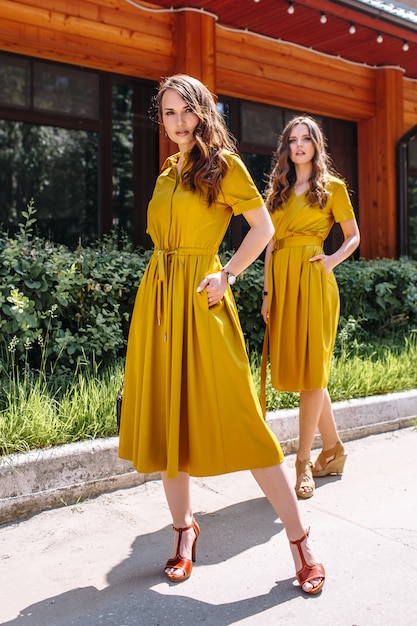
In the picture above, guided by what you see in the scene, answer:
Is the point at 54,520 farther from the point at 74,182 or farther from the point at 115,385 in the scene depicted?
the point at 74,182

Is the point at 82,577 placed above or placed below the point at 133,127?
below

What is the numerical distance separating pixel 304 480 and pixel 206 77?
5.02 metres

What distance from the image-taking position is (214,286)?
8.56 feet

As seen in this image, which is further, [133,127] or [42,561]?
[133,127]

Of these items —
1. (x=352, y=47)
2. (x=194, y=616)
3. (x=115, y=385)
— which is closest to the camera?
(x=194, y=616)

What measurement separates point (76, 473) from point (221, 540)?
3.06 ft

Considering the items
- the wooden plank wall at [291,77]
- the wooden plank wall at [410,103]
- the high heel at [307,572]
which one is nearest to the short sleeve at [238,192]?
the high heel at [307,572]

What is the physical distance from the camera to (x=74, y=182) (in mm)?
9898

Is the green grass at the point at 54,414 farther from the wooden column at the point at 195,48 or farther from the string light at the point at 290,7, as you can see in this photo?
the string light at the point at 290,7

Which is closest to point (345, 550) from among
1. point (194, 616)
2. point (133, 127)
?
point (194, 616)

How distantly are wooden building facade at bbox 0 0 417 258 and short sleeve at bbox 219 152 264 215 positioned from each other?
472cm

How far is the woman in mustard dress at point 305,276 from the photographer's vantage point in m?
3.82

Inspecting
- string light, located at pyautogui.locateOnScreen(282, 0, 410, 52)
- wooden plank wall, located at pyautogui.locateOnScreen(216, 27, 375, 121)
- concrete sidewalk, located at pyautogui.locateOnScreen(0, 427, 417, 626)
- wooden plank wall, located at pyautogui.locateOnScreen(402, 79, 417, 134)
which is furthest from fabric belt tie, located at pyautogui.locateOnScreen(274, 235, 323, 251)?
wooden plank wall, located at pyautogui.locateOnScreen(402, 79, 417, 134)

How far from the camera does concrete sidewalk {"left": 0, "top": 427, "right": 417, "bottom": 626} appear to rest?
252 cm
